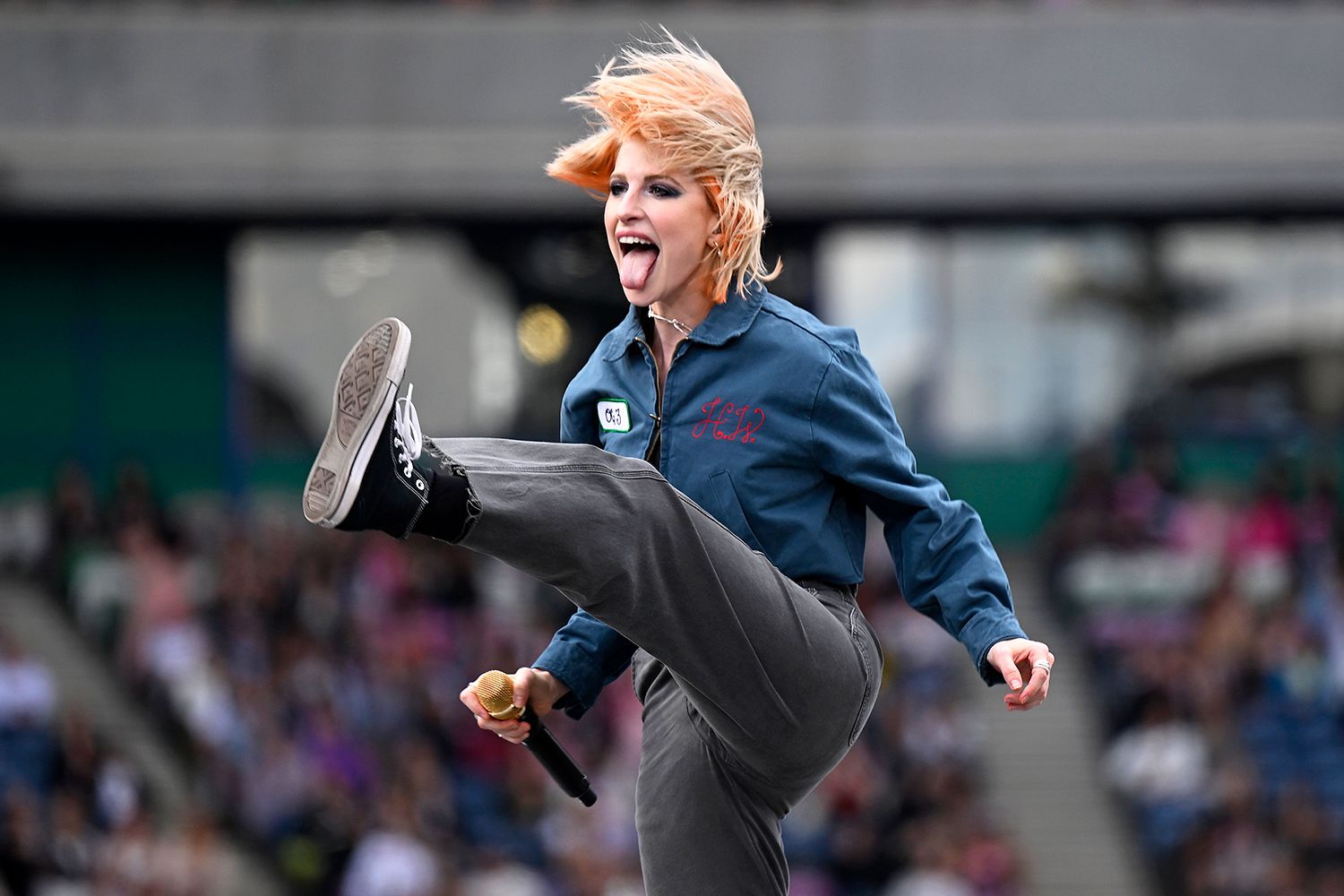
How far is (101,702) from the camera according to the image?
11.4 m

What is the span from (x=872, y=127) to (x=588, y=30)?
2084 mm

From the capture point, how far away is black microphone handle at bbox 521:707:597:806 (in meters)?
3.12

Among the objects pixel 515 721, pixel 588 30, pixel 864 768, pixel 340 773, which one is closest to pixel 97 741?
pixel 340 773

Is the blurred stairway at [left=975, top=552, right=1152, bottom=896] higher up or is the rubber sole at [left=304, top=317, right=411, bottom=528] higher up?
the rubber sole at [left=304, top=317, right=411, bottom=528]

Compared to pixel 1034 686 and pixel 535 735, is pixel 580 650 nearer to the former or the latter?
pixel 535 735

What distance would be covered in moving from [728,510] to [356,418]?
68 centimetres

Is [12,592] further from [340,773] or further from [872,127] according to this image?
[872,127]

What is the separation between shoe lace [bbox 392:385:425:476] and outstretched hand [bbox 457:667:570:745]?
609mm

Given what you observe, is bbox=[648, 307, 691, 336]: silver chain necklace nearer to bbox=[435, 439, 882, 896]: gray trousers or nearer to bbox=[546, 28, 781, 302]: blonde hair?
bbox=[546, 28, 781, 302]: blonde hair

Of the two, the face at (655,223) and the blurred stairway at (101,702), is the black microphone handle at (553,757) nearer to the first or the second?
the face at (655,223)

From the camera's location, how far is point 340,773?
10.1 meters

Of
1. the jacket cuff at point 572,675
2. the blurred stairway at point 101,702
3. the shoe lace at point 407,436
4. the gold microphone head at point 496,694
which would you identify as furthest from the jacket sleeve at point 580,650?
the blurred stairway at point 101,702

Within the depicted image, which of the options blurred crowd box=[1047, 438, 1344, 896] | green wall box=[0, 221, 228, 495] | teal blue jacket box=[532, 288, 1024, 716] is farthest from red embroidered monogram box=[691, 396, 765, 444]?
green wall box=[0, 221, 228, 495]

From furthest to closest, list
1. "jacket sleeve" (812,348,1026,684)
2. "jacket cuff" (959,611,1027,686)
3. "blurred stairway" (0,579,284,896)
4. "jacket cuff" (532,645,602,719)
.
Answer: "blurred stairway" (0,579,284,896) → "jacket cuff" (532,645,602,719) → "jacket sleeve" (812,348,1026,684) → "jacket cuff" (959,611,1027,686)
